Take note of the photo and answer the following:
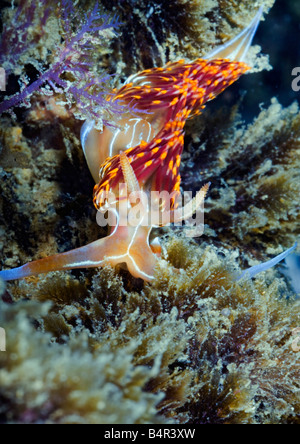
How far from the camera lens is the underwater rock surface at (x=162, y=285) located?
2.96 feet

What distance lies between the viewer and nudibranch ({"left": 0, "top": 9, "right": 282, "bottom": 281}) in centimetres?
210

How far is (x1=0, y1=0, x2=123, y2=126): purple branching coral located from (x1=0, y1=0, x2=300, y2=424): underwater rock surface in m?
0.12

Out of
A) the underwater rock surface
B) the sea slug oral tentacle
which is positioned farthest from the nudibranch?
the sea slug oral tentacle

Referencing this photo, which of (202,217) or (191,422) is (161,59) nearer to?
(202,217)

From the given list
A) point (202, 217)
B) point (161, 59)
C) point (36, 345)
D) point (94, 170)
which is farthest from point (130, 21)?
point (36, 345)

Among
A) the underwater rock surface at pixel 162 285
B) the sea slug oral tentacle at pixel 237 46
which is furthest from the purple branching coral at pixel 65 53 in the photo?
the sea slug oral tentacle at pixel 237 46

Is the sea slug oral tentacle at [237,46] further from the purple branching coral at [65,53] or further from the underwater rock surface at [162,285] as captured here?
the purple branching coral at [65,53]

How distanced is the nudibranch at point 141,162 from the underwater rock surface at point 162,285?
17cm

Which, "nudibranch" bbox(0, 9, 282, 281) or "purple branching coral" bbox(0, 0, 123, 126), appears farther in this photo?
"nudibranch" bbox(0, 9, 282, 281)

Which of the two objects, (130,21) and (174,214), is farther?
(130,21)

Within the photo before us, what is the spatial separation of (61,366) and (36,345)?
10 centimetres

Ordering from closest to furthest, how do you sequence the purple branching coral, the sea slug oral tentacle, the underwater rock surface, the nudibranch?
1. the underwater rock surface
2. the purple branching coral
3. the nudibranch
4. the sea slug oral tentacle

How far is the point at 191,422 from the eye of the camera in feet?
5.50

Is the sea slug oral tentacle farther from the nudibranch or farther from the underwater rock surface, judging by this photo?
the nudibranch
